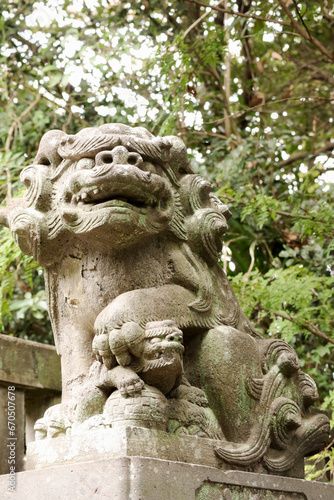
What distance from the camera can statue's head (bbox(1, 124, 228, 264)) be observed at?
2490 millimetres

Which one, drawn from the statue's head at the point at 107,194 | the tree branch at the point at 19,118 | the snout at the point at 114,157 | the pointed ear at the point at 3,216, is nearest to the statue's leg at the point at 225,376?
the statue's head at the point at 107,194

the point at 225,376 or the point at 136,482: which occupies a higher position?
Result: the point at 225,376

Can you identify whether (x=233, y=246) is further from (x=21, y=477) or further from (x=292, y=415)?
(x=21, y=477)

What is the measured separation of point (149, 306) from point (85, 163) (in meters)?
0.57

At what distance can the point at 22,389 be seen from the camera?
3.44 metres

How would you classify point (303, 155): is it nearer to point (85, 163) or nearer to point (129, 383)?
point (85, 163)

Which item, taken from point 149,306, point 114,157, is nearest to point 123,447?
point 149,306

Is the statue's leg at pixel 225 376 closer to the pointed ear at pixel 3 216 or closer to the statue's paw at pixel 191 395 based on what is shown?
the statue's paw at pixel 191 395

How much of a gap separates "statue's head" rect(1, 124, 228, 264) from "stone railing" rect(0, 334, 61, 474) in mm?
857

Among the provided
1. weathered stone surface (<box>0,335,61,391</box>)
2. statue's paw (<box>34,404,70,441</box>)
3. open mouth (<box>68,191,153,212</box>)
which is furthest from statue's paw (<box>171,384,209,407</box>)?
weathered stone surface (<box>0,335,61,391</box>)

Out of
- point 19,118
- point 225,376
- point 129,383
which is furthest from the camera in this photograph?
point 19,118

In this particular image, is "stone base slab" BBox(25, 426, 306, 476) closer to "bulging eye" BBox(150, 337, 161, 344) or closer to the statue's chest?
"bulging eye" BBox(150, 337, 161, 344)

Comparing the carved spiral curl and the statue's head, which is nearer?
the statue's head

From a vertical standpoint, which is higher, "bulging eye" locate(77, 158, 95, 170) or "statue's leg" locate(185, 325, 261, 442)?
"bulging eye" locate(77, 158, 95, 170)
